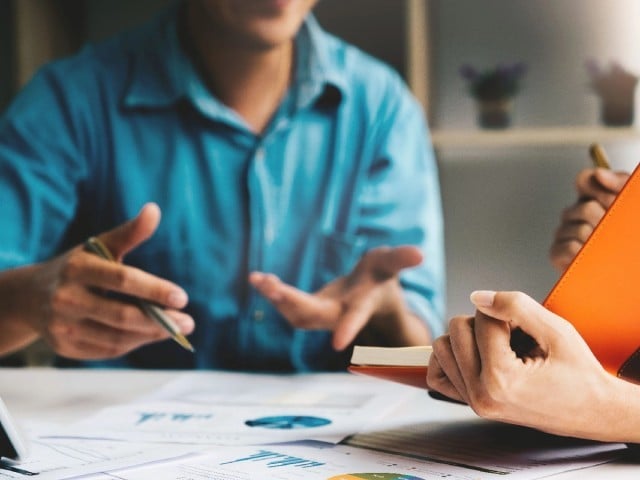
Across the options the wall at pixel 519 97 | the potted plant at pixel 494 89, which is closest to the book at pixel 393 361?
the wall at pixel 519 97

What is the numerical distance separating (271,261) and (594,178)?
533 millimetres

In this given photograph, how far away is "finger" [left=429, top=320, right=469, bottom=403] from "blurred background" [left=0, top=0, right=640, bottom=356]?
779 mm

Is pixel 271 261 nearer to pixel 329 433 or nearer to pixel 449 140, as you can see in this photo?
pixel 449 140

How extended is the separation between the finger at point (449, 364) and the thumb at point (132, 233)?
546mm

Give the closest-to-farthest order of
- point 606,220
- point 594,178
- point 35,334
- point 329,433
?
1. point 606,220
2. point 329,433
3. point 594,178
4. point 35,334

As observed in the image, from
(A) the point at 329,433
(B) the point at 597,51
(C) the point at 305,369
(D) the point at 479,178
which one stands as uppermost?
(B) the point at 597,51

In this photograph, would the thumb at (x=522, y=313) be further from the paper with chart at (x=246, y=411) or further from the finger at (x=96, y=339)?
the finger at (x=96, y=339)

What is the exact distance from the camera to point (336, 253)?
1386 millimetres

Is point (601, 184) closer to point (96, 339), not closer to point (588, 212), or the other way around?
point (588, 212)

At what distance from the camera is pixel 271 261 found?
54.8 inches

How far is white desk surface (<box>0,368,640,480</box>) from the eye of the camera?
2.92ft

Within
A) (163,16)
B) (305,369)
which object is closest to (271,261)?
(305,369)

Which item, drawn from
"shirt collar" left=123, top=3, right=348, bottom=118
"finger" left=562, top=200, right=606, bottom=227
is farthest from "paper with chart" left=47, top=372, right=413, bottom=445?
"shirt collar" left=123, top=3, right=348, bottom=118

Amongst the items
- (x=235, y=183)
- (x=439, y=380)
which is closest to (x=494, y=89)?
(x=235, y=183)
